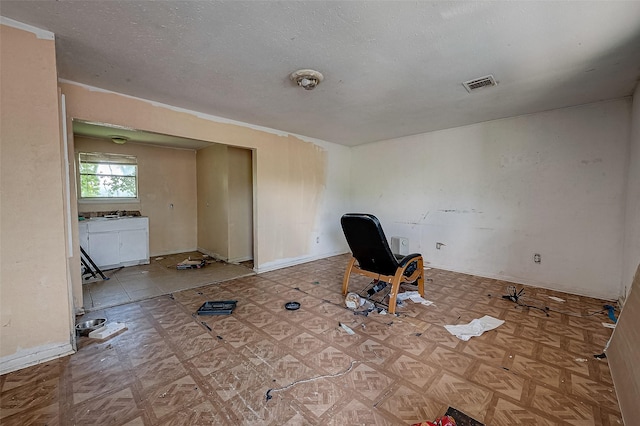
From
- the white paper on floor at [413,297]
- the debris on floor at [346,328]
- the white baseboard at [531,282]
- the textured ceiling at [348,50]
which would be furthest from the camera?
the white baseboard at [531,282]

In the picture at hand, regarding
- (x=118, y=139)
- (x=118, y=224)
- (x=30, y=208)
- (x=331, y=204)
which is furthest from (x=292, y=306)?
(x=118, y=139)

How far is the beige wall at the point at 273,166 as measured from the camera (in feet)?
9.23

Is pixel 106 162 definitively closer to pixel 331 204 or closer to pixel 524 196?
pixel 331 204

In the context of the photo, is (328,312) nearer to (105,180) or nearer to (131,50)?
(131,50)

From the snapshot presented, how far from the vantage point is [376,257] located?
3.00m

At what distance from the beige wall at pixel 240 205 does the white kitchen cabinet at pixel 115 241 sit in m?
1.65

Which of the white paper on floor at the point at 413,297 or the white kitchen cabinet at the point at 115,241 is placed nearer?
the white paper on floor at the point at 413,297

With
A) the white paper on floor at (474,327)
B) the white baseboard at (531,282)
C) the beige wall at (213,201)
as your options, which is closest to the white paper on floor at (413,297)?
the white paper on floor at (474,327)

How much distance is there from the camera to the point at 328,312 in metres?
2.82

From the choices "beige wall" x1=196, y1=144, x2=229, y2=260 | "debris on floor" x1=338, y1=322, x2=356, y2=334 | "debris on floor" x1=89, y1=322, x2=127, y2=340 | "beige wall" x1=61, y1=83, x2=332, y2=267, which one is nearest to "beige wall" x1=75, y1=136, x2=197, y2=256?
"beige wall" x1=196, y1=144, x2=229, y2=260

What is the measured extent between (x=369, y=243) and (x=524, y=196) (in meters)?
2.56

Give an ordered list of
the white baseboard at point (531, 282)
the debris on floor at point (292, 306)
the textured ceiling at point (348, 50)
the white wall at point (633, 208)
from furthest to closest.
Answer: the white baseboard at point (531, 282)
the debris on floor at point (292, 306)
the white wall at point (633, 208)
the textured ceiling at point (348, 50)

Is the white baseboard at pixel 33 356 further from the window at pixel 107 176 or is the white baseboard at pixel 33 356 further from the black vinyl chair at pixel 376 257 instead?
the window at pixel 107 176

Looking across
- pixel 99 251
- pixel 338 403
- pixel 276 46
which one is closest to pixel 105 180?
pixel 99 251
